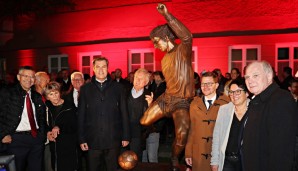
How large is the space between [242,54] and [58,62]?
8999 millimetres

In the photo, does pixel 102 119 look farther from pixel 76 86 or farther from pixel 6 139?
pixel 76 86

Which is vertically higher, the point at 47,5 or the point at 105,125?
the point at 47,5

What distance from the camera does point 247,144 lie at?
3.71 m

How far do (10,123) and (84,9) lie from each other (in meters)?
12.9

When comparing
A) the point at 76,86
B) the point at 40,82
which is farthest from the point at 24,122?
the point at 40,82

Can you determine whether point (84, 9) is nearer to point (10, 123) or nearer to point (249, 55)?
point (249, 55)

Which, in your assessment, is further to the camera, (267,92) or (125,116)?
(125,116)

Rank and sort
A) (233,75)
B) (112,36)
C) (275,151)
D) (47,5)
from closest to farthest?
(275,151) < (233,75) < (112,36) < (47,5)

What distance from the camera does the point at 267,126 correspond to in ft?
11.4

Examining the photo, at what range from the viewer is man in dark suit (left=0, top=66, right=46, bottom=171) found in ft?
18.6

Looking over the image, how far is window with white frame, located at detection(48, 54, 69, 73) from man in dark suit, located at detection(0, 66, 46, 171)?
12808 mm

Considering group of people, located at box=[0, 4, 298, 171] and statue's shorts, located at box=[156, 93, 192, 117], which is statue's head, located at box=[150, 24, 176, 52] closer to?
group of people, located at box=[0, 4, 298, 171]

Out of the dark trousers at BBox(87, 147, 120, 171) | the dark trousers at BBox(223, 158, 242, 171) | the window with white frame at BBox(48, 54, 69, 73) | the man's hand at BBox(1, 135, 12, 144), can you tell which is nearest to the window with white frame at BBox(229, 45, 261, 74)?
the window with white frame at BBox(48, 54, 69, 73)

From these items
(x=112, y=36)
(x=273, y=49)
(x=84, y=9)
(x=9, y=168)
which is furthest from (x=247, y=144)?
(x=84, y=9)
